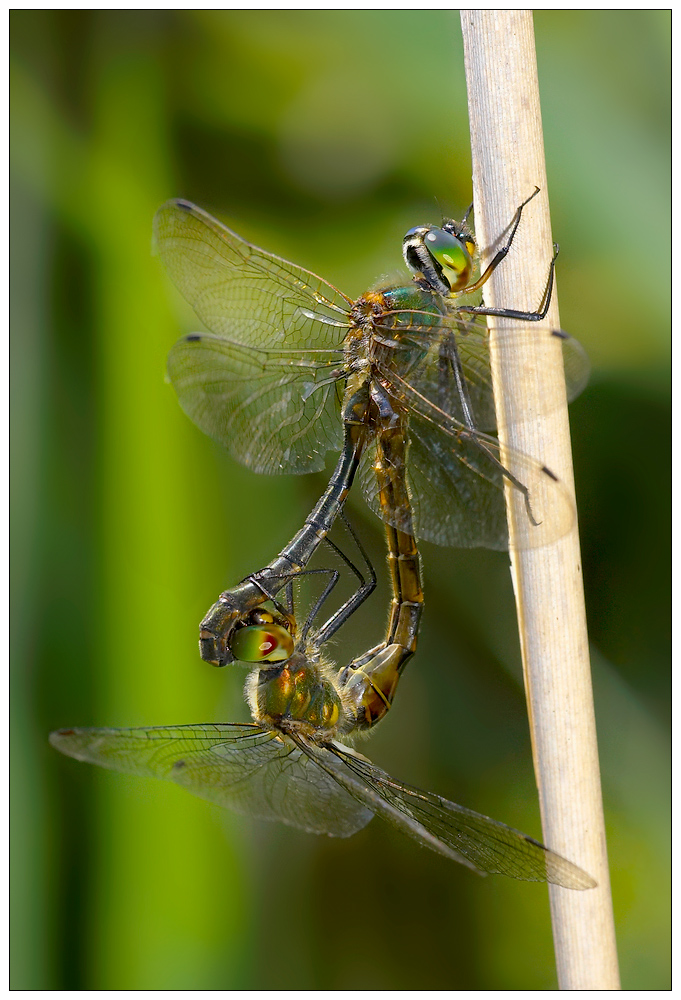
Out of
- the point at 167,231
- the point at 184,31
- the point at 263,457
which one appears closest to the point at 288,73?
the point at 184,31

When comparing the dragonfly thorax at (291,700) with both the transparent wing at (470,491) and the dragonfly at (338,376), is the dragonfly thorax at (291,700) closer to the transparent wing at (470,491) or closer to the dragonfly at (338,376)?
the dragonfly at (338,376)

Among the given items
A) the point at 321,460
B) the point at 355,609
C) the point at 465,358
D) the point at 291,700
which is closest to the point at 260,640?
the point at 291,700

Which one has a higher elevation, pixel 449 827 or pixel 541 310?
pixel 541 310

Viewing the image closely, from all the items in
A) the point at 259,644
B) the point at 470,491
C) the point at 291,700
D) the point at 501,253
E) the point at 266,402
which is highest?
the point at 501,253

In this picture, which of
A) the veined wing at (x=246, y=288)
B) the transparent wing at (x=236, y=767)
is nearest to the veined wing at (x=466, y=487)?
the veined wing at (x=246, y=288)

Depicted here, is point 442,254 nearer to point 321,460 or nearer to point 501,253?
point 501,253

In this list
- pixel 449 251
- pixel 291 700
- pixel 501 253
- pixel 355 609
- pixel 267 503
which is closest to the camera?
pixel 501 253

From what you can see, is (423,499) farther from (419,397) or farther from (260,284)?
(260,284)
